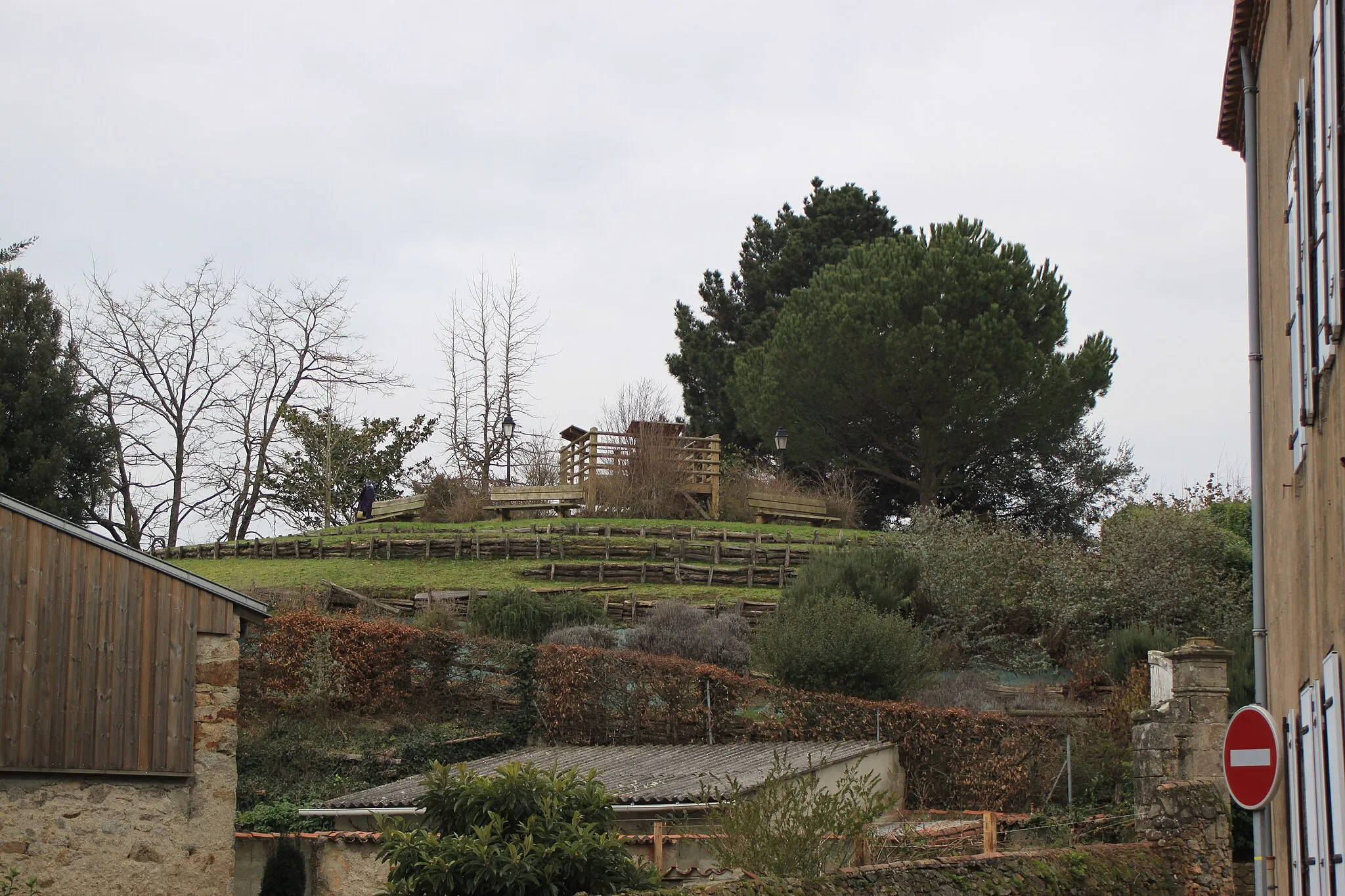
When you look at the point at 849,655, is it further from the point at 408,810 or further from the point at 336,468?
the point at 336,468

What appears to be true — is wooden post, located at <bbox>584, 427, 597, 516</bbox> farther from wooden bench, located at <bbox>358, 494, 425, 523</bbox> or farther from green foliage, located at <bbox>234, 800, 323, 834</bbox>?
green foliage, located at <bbox>234, 800, 323, 834</bbox>

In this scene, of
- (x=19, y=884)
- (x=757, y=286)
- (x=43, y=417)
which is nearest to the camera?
(x=19, y=884)

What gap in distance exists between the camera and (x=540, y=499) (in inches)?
1618

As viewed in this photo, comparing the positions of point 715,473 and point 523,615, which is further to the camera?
point 715,473

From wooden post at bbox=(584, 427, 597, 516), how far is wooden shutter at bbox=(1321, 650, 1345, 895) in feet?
114

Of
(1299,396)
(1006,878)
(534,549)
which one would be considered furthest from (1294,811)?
(534,549)

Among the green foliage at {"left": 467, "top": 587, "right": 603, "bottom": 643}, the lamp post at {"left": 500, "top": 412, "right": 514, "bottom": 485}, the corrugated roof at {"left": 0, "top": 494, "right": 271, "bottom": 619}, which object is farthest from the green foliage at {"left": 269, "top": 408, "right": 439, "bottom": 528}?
the corrugated roof at {"left": 0, "top": 494, "right": 271, "bottom": 619}

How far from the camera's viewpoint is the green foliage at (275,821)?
18.3 meters

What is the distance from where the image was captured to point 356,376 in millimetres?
44906

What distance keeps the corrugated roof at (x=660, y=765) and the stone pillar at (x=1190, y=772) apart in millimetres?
3483

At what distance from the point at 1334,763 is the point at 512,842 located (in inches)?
204

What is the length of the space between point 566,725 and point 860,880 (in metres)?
12.9

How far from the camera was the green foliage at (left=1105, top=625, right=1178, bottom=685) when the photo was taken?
22.6m

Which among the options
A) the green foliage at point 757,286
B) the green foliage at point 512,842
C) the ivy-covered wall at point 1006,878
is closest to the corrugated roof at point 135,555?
the green foliage at point 512,842
